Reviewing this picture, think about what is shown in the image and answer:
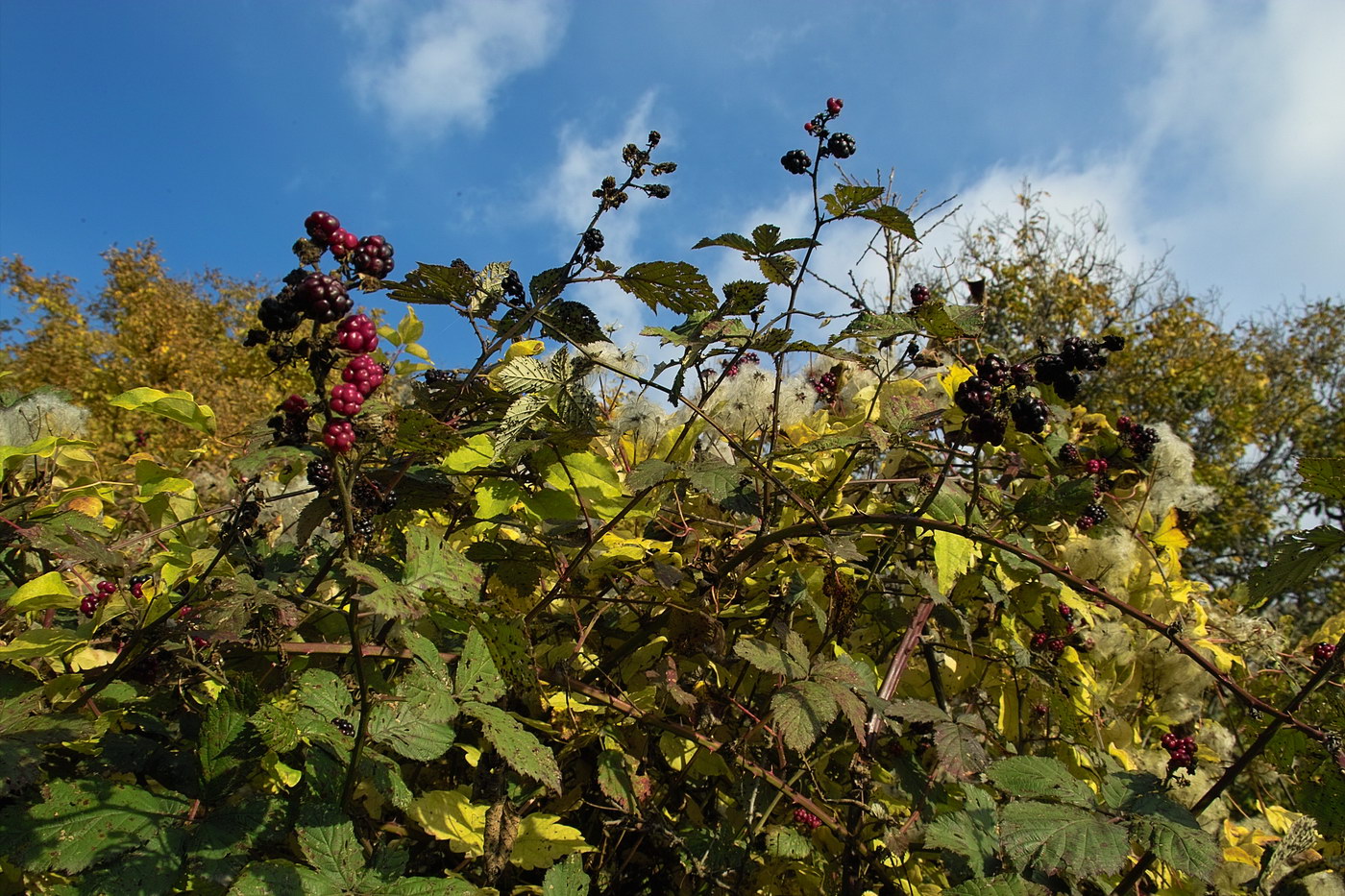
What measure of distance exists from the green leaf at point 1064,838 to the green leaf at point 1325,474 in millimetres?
511

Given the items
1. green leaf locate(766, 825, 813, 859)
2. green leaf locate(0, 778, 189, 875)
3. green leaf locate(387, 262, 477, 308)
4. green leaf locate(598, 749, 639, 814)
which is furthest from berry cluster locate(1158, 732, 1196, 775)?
green leaf locate(0, 778, 189, 875)

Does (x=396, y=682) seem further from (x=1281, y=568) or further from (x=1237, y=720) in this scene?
(x=1237, y=720)

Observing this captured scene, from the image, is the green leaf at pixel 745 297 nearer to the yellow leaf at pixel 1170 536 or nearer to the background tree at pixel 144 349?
the yellow leaf at pixel 1170 536

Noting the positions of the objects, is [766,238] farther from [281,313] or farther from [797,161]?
[281,313]

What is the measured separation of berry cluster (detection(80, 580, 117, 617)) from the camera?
112 centimetres

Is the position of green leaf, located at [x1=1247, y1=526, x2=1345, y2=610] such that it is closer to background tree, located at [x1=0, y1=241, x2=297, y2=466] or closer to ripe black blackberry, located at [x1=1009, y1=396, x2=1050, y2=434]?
ripe black blackberry, located at [x1=1009, y1=396, x2=1050, y2=434]

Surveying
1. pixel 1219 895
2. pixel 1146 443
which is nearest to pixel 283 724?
pixel 1219 895

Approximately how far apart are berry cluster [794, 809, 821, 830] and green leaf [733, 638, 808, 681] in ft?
1.05

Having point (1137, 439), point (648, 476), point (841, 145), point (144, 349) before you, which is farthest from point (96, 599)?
point (144, 349)

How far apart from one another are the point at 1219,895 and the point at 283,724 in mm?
1638

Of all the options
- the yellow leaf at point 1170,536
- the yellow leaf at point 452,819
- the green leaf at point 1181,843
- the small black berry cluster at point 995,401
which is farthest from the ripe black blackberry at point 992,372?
the yellow leaf at point 1170,536

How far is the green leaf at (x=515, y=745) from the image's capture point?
85 centimetres

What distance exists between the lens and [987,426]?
3.10 feet

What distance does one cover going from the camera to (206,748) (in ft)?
2.91
